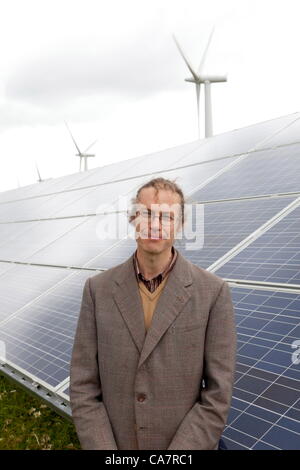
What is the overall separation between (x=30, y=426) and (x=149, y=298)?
3.70 meters

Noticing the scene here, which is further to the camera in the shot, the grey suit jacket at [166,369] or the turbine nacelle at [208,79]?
the turbine nacelle at [208,79]

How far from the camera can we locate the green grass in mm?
5359

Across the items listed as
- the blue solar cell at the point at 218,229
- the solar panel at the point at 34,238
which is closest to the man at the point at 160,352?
the blue solar cell at the point at 218,229

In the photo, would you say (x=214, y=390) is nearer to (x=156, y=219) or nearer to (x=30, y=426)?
(x=156, y=219)

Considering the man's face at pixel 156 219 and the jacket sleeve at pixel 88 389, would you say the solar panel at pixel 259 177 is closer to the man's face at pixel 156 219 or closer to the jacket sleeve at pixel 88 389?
the man's face at pixel 156 219

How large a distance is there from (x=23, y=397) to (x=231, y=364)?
15.1 ft

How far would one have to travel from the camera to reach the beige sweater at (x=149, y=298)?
10.2ft

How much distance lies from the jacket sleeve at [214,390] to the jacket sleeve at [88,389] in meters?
0.51

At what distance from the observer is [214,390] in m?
2.94

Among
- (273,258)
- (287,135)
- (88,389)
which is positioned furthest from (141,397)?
(287,135)

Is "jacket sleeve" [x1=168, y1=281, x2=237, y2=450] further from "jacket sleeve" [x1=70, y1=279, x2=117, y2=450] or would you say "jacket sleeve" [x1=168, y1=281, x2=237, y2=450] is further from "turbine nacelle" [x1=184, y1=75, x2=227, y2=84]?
"turbine nacelle" [x1=184, y1=75, x2=227, y2=84]

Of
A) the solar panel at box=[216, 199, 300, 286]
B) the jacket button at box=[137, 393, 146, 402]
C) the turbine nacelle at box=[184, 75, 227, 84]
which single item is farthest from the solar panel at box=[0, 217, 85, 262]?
the turbine nacelle at box=[184, 75, 227, 84]
